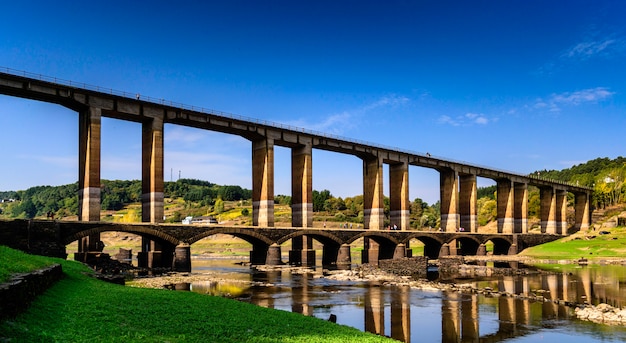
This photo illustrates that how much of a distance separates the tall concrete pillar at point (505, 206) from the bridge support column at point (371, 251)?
49461mm

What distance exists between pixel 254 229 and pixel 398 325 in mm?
44418

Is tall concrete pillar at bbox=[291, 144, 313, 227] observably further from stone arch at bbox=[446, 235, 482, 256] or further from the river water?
stone arch at bbox=[446, 235, 482, 256]

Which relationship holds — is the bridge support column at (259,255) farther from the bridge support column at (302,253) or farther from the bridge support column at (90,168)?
the bridge support column at (90,168)

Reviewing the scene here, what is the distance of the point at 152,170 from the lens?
6606 centimetres

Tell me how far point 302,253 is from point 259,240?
9.31 meters

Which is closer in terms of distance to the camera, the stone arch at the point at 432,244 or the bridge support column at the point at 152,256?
the bridge support column at the point at 152,256

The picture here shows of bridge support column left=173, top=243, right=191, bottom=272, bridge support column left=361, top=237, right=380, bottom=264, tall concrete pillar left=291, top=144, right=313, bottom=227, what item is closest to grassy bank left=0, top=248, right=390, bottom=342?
bridge support column left=173, top=243, right=191, bottom=272

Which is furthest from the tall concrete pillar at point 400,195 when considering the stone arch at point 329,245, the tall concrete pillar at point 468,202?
the tall concrete pillar at point 468,202

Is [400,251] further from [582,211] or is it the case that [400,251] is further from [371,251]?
[582,211]

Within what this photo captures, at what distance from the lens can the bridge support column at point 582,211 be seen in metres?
150

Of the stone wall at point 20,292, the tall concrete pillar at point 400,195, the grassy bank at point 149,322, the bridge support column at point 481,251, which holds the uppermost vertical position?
the tall concrete pillar at point 400,195

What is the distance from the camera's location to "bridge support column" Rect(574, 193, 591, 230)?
15000 cm

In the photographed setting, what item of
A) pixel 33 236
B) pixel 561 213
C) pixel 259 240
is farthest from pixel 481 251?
pixel 33 236

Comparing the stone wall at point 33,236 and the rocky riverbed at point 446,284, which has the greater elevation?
the stone wall at point 33,236
